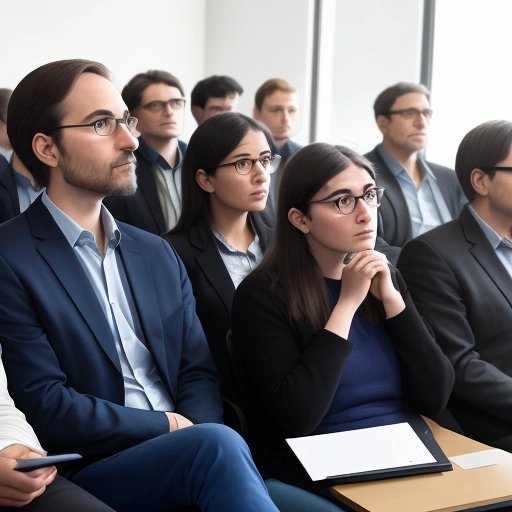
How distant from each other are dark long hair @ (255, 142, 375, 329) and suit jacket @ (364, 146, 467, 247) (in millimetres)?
1735

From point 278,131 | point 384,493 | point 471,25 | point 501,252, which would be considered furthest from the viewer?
point 471,25

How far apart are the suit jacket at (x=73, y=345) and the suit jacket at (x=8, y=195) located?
4.97ft

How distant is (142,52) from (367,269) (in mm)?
5837

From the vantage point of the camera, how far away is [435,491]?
1.91 metres

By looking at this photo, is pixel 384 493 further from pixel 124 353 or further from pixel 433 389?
pixel 124 353

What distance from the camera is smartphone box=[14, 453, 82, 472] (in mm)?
1617

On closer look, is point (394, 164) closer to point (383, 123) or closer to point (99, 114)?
point (383, 123)

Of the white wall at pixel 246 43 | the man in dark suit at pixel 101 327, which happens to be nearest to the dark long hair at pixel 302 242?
the man in dark suit at pixel 101 327

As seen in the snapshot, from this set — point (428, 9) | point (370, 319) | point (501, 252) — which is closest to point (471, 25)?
point (428, 9)

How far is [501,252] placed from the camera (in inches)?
114

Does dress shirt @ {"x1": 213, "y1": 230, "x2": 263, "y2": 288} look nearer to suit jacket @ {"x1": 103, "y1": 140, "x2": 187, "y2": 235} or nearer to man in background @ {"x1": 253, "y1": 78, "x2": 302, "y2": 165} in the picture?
suit jacket @ {"x1": 103, "y1": 140, "x2": 187, "y2": 235}

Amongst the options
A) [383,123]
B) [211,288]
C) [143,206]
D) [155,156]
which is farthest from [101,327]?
[383,123]

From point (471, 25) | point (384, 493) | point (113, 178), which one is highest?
point (471, 25)

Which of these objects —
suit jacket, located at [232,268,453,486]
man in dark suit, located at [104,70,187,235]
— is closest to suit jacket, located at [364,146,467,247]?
man in dark suit, located at [104,70,187,235]
